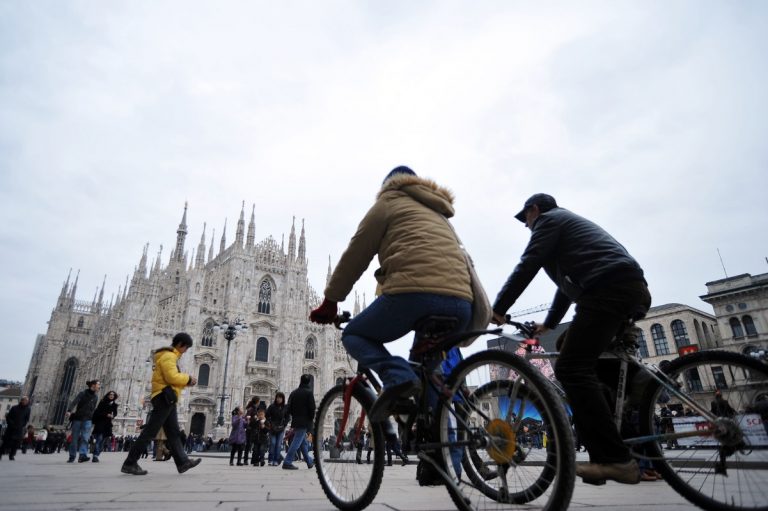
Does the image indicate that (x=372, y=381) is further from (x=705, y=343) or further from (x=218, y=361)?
(x=705, y=343)

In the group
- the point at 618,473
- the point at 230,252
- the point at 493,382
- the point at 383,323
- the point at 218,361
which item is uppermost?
the point at 230,252

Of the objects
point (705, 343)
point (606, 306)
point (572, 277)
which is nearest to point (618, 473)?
point (606, 306)

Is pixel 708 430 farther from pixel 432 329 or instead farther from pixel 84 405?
pixel 84 405

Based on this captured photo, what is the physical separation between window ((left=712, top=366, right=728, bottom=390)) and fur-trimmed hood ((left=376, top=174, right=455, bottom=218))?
1605 millimetres

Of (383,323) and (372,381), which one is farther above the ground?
(383,323)

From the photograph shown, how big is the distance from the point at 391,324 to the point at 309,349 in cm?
3898

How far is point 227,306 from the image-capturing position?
36469 mm

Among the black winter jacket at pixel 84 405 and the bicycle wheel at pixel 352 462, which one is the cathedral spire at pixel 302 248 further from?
the bicycle wheel at pixel 352 462

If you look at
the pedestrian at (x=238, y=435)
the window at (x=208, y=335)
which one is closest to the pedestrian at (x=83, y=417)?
the pedestrian at (x=238, y=435)

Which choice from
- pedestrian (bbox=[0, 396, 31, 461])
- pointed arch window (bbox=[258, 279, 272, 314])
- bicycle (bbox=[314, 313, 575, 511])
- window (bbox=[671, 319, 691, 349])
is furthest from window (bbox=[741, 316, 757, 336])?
pedestrian (bbox=[0, 396, 31, 461])

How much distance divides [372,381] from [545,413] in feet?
3.76

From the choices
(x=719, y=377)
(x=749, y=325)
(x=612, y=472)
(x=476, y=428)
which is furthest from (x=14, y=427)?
(x=749, y=325)

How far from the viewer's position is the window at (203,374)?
1316 inches

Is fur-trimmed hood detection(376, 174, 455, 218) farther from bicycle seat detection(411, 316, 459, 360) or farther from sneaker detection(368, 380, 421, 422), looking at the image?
sneaker detection(368, 380, 421, 422)
